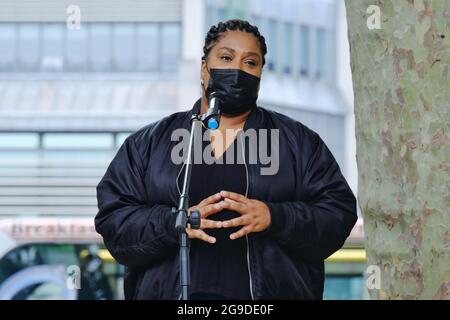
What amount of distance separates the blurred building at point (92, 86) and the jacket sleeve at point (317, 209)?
73.7ft

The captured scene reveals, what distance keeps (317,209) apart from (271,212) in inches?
8.0

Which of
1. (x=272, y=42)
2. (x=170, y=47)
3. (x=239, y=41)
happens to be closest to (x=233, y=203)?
(x=239, y=41)

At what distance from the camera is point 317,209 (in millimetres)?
4715

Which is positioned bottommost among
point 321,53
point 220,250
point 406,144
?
point 220,250

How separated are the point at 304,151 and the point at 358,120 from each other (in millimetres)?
384

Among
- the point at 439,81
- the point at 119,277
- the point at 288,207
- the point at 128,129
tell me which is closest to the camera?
the point at 439,81

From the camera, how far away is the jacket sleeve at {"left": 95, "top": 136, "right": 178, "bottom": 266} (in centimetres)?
468

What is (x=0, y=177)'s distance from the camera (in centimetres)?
2839

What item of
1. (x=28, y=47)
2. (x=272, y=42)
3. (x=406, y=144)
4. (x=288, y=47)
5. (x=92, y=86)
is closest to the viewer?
(x=406, y=144)

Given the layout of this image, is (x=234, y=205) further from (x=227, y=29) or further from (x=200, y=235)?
(x=227, y=29)

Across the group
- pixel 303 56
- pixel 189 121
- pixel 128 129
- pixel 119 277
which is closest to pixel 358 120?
pixel 189 121

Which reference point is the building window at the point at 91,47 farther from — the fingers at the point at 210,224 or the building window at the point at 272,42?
the fingers at the point at 210,224

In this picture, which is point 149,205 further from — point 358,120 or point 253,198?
point 358,120

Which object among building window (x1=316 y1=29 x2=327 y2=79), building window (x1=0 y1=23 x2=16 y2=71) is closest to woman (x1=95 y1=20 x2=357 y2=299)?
building window (x1=0 y1=23 x2=16 y2=71)
